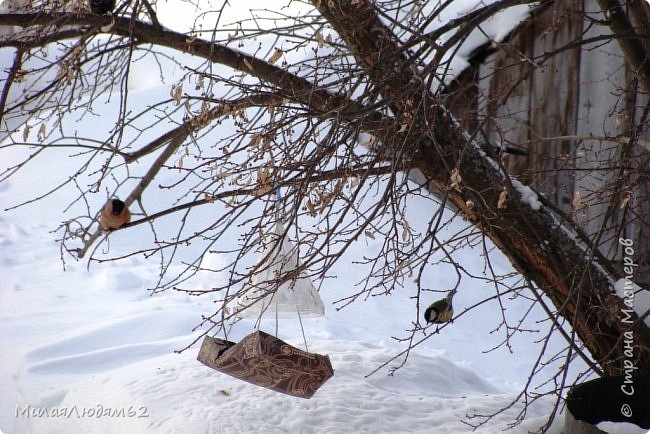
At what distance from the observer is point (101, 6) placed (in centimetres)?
328

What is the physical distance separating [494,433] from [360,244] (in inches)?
160

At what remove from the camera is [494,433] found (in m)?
3.99

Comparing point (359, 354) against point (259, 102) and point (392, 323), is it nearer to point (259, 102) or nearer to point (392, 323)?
point (392, 323)

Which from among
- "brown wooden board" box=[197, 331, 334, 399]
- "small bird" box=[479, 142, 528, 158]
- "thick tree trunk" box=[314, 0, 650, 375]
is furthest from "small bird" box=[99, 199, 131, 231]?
"small bird" box=[479, 142, 528, 158]

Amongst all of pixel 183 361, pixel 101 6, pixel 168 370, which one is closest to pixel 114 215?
pixel 101 6

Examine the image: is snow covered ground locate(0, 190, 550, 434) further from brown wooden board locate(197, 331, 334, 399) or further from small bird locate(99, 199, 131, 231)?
small bird locate(99, 199, 131, 231)

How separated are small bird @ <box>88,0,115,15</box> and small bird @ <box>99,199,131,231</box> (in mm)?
856

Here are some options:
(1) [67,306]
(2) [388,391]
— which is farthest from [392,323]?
(1) [67,306]

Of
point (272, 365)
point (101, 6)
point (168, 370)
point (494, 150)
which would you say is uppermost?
point (101, 6)

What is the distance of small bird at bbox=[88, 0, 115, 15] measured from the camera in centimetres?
326

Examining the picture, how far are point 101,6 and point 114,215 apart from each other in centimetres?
94

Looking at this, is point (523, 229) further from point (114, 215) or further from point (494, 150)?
point (114, 215)

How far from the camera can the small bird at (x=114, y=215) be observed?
10.9 ft

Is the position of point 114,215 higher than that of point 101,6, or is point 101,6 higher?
point 101,6
